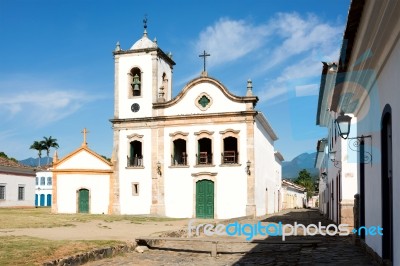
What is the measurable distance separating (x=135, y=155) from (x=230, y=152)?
6096 millimetres

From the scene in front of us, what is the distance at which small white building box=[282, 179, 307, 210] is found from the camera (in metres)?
48.1

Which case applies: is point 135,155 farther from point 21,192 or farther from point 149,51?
point 21,192

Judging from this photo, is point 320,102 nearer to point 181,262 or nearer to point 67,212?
point 181,262

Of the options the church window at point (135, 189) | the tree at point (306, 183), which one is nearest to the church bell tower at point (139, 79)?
the church window at point (135, 189)

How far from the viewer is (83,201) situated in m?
29.2

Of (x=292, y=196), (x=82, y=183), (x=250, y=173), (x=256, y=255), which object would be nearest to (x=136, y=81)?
(x=82, y=183)

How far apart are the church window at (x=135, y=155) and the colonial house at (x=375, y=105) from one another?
19.6 m

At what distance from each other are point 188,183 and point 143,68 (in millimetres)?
7651

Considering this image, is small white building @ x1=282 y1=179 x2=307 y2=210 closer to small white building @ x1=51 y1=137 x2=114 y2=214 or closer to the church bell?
small white building @ x1=51 y1=137 x2=114 y2=214

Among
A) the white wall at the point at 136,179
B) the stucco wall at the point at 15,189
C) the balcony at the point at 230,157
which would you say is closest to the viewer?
the balcony at the point at 230,157

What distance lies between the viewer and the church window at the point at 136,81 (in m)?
28.9

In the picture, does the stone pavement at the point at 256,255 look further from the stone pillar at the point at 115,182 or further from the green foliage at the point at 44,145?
the green foliage at the point at 44,145

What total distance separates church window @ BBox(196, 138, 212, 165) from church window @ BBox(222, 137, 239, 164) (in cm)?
106

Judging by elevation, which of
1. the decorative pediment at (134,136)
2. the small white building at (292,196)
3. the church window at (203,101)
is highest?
the church window at (203,101)
